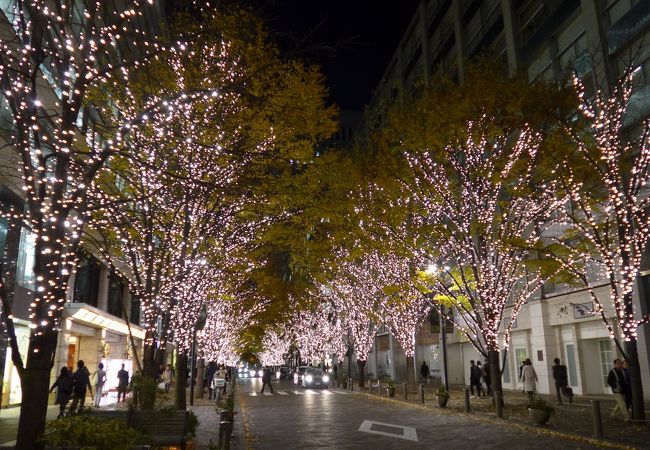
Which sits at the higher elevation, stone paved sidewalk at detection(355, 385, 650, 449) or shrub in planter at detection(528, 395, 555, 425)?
shrub in planter at detection(528, 395, 555, 425)

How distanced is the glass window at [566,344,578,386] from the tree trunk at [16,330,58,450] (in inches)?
864

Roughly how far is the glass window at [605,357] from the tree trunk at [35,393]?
21.4m

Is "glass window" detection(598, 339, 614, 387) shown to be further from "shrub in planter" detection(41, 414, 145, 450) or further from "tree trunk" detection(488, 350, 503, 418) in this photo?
"shrub in planter" detection(41, 414, 145, 450)

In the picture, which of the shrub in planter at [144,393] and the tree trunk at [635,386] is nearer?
the shrub in planter at [144,393]

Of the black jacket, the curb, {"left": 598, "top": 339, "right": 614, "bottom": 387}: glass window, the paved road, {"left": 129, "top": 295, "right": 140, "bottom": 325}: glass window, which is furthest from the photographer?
{"left": 129, "top": 295, "right": 140, "bottom": 325}: glass window

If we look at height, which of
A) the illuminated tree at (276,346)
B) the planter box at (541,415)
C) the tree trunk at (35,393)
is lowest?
the planter box at (541,415)

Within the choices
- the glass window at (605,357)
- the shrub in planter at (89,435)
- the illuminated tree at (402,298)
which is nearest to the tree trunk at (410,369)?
the illuminated tree at (402,298)

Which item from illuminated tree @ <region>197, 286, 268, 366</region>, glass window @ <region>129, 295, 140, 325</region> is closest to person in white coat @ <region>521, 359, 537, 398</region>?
illuminated tree @ <region>197, 286, 268, 366</region>

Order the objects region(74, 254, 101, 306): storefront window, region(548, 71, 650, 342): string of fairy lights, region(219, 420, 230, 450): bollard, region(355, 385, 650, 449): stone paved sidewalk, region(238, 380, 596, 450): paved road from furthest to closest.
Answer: region(74, 254, 101, 306): storefront window
region(548, 71, 650, 342): string of fairy lights
region(238, 380, 596, 450): paved road
region(355, 385, 650, 449): stone paved sidewalk
region(219, 420, 230, 450): bollard

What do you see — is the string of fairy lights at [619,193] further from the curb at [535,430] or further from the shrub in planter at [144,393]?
the shrub in planter at [144,393]

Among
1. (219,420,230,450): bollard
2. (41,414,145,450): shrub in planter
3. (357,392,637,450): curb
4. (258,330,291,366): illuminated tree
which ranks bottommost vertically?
(357,392,637,450): curb

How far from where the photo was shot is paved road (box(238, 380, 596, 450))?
36.7 ft

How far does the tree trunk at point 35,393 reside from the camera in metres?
5.88

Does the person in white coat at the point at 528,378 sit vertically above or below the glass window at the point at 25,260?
below
